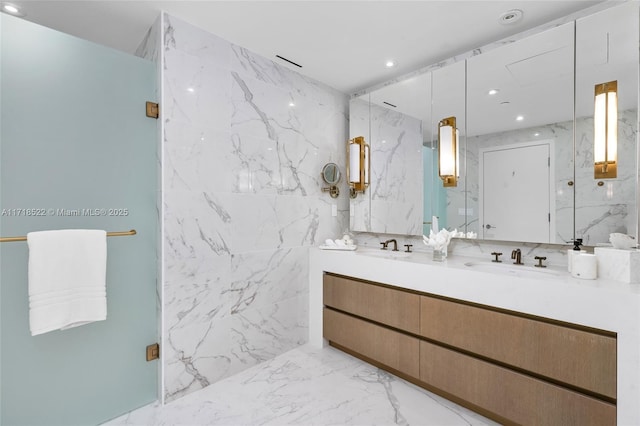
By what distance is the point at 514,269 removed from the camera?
196 cm

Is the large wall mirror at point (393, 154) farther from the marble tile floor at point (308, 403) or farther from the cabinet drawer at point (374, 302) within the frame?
the marble tile floor at point (308, 403)

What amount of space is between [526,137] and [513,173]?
25 cm

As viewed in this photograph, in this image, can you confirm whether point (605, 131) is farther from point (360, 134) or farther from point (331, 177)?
point (331, 177)

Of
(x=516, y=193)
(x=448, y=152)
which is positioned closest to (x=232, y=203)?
(x=448, y=152)

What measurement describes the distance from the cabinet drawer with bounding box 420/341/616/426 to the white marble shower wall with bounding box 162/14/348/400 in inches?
48.7

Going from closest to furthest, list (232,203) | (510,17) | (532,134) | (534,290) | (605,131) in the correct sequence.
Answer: (534,290) → (605,131) → (510,17) → (532,134) → (232,203)

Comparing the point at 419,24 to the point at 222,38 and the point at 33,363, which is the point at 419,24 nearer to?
the point at 222,38

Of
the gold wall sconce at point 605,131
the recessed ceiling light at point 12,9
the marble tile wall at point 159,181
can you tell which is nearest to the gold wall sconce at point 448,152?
the gold wall sconce at point 605,131

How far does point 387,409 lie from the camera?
1.91m

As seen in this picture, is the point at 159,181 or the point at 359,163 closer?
the point at 159,181

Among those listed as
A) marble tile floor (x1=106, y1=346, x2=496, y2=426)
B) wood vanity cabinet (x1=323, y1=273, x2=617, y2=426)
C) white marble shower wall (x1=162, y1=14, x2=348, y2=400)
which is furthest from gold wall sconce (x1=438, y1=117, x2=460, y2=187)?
marble tile floor (x1=106, y1=346, x2=496, y2=426)

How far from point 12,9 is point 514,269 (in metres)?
3.51

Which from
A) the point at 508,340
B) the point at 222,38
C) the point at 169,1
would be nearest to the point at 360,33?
the point at 222,38

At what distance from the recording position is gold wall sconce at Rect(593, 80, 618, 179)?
1733 millimetres
